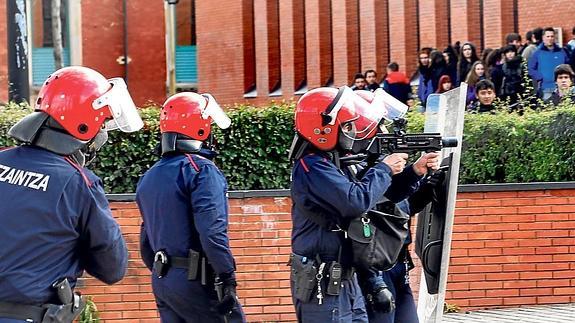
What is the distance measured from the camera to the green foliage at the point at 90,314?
33.3 ft

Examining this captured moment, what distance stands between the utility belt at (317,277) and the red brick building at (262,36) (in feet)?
50.7

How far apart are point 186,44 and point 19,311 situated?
104ft

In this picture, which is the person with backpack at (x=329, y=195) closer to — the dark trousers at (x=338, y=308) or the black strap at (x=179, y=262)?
the dark trousers at (x=338, y=308)

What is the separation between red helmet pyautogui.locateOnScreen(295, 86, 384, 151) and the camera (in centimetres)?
658

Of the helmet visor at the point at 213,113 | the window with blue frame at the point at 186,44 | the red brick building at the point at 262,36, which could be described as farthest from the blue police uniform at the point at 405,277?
the window with blue frame at the point at 186,44

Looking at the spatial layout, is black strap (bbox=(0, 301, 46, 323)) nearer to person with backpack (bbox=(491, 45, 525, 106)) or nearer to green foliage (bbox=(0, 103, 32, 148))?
green foliage (bbox=(0, 103, 32, 148))

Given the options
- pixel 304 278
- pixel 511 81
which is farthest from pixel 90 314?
pixel 511 81

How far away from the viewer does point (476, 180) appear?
36.5ft

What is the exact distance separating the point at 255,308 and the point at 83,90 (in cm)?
532

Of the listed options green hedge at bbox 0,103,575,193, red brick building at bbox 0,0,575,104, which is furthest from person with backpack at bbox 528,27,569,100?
red brick building at bbox 0,0,575,104

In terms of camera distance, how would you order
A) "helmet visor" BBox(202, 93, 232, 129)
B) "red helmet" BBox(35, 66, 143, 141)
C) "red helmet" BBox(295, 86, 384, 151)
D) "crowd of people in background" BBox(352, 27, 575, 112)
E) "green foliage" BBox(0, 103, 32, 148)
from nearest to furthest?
"red helmet" BBox(35, 66, 143, 141)
"red helmet" BBox(295, 86, 384, 151)
"helmet visor" BBox(202, 93, 232, 129)
"green foliage" BBox(0, 103, 32, 148)
"crowd of people in background" BBox(352, 27, 575, 112)

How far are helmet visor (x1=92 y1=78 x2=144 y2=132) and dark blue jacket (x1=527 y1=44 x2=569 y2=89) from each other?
1015cm

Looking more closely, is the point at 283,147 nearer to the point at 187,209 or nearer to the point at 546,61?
the point at 187,209

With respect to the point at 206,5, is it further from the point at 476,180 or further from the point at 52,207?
the point at 52,207
